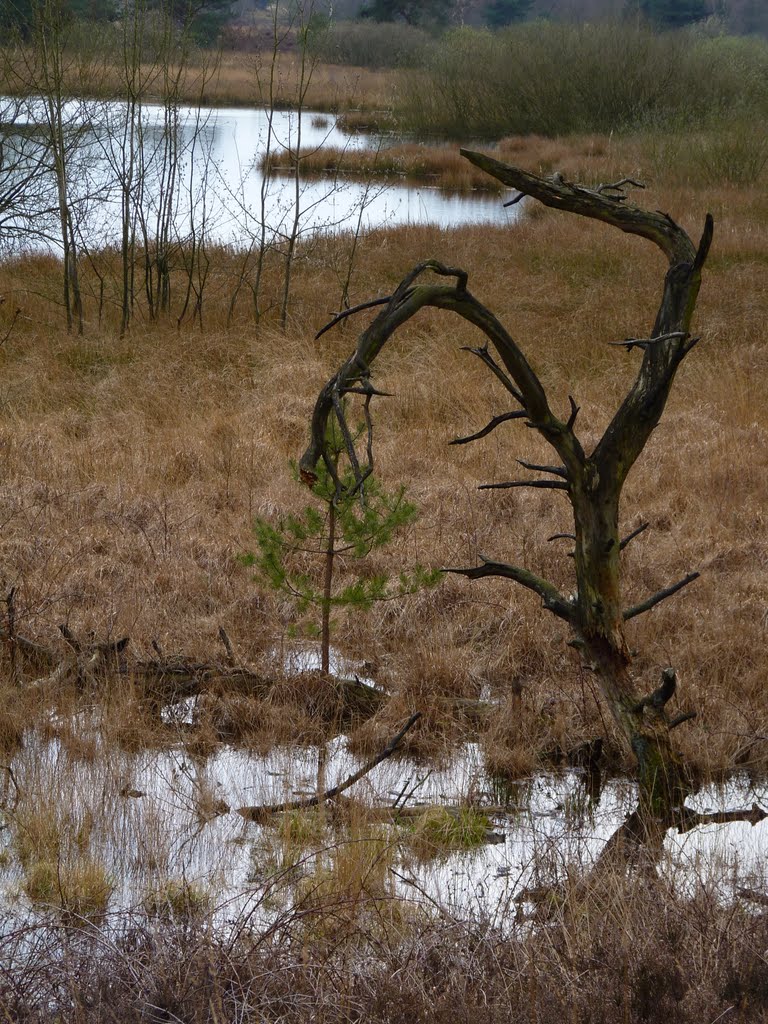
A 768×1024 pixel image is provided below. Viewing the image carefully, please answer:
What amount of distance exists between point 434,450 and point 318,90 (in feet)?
105

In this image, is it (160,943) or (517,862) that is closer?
(160,943)

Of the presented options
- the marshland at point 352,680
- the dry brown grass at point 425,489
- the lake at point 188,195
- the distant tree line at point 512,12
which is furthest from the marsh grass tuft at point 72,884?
the distant tree line at point 512,12

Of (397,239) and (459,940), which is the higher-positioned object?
(397,239)

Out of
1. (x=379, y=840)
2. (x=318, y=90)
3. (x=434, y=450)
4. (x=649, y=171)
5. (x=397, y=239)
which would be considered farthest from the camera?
(x=318, y=90)

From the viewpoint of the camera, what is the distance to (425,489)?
6.84 m

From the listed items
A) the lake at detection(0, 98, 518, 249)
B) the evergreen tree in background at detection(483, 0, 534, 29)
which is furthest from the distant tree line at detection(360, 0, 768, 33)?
the lake at detection(0, 98, 518, 249)

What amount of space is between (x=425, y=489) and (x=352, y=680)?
2.40m

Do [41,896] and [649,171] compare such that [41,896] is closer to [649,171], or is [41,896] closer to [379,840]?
[379,840]

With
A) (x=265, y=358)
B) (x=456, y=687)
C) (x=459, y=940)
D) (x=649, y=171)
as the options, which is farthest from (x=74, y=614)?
(x=649, y=171)

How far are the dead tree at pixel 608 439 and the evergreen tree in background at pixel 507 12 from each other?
196ft

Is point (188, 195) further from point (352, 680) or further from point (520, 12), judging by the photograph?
point (520, 12)

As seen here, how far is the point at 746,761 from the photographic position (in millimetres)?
4125

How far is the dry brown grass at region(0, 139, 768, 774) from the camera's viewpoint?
4730 mm

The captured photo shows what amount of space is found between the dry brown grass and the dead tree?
26.8 inches
